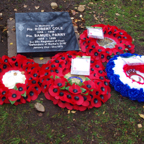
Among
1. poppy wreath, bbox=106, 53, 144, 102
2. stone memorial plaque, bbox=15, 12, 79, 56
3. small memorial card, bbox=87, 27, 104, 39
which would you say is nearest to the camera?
poppy wreath, bbox=106, 53, 144, 102

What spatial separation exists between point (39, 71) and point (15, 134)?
1102 millimetres

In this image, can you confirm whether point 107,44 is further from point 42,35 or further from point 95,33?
point 42,35

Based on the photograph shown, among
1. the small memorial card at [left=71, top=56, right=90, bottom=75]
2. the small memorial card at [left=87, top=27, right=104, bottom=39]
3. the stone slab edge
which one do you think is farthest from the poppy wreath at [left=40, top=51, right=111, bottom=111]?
the small memorial card at [left=87, top=27, right=104, bottom=39]

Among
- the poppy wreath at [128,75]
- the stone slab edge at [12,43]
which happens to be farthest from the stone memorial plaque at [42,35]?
the poppy wreath at [128,75]

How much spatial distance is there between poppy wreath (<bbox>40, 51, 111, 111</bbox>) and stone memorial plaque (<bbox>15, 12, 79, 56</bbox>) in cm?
39

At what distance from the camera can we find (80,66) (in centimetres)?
290

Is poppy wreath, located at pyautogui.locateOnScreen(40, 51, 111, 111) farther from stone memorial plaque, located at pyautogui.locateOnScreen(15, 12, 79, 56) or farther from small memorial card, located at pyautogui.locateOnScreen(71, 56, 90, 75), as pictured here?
stone memorial plaque, located at pyautogui.locateOnScreen(15, 12, 79, 56)

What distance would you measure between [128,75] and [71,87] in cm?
122

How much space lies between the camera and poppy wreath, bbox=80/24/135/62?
10.7 feet

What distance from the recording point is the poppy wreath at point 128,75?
2.65 meters

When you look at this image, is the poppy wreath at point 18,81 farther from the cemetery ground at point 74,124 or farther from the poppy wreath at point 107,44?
the poppy wreath at point 107,44

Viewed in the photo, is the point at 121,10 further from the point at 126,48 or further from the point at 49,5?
the point at 49,5

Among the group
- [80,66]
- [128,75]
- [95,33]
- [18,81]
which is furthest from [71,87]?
[95,33]

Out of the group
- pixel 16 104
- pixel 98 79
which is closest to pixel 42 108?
pixel 16 104
